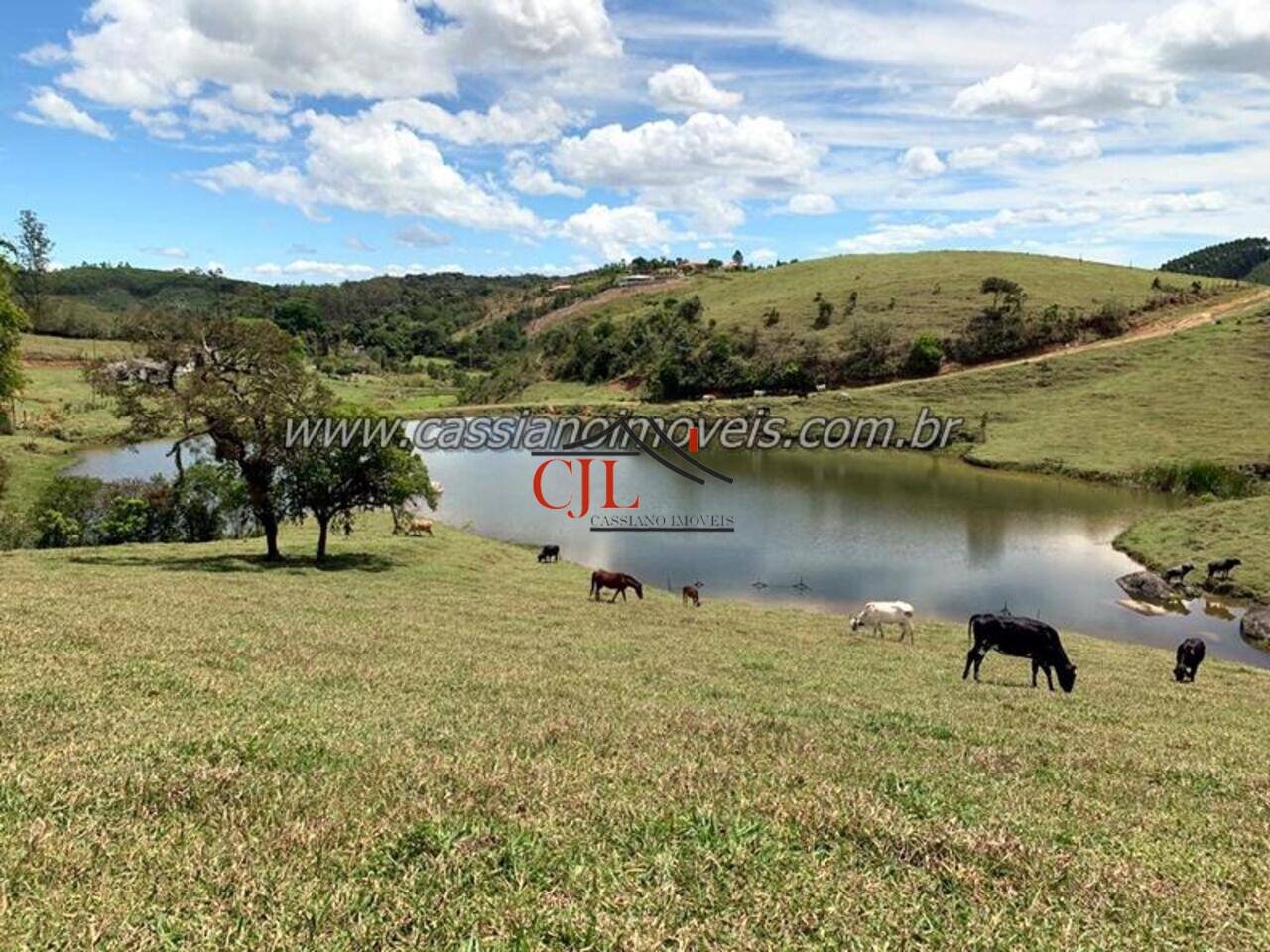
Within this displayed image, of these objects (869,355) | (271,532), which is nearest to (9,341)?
(271,532)

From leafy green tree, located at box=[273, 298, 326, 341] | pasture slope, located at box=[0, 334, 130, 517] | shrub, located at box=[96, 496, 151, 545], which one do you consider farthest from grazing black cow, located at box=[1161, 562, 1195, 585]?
leafy green tree, located at box=[273, 298, 326, 341]

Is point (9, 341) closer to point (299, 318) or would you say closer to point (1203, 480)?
point (1203, 480)

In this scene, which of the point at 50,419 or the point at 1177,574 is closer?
the point at 1177,574

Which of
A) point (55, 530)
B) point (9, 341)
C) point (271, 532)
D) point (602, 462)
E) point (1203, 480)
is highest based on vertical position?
point (9, 341)

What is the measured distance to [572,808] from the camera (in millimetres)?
6047

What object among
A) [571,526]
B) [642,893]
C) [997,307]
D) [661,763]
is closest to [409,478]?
[571,526]

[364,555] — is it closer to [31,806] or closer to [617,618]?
[617,618]

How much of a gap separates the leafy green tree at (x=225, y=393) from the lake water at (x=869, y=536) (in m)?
12.2

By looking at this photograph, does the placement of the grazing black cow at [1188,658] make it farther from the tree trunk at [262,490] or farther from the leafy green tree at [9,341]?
the leafy green tree at [9,341]

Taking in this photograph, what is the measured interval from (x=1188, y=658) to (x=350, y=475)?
1206 inches

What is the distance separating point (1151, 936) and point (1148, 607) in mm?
36139

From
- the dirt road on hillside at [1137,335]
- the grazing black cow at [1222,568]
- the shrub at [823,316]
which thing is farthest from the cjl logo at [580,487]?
the shrub at [823,316]

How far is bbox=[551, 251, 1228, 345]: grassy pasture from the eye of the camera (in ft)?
372

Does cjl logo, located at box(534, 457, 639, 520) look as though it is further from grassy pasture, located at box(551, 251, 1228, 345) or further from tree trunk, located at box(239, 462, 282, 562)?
grassy pasture, located at box(551, 251, 1228, 345)
